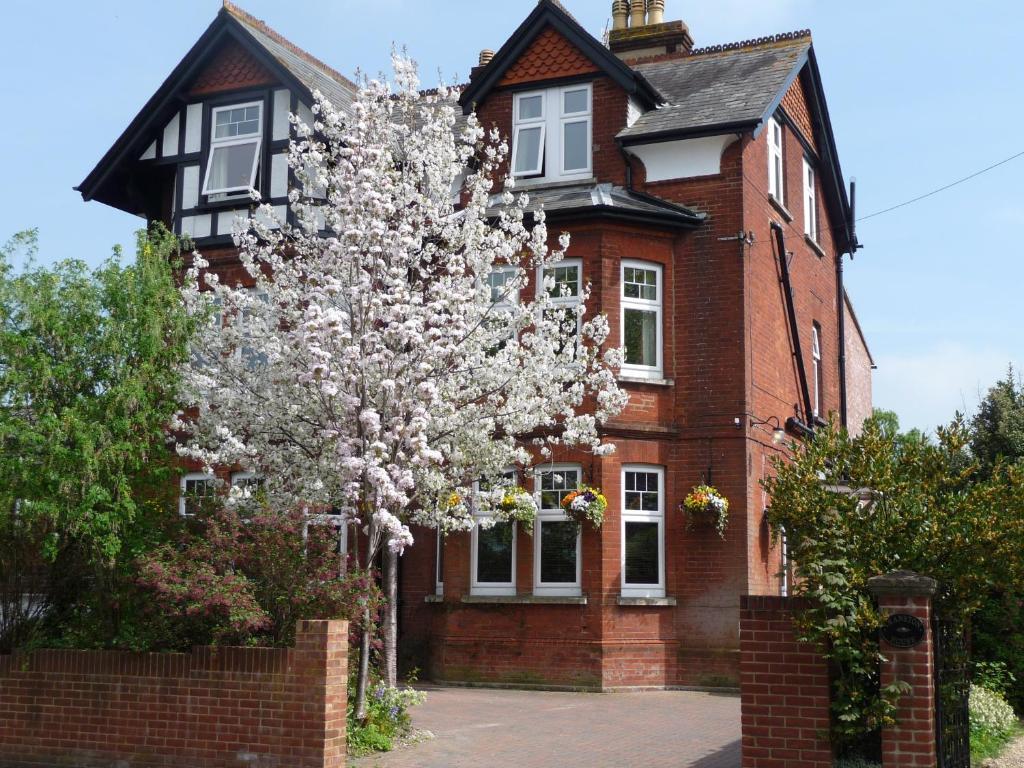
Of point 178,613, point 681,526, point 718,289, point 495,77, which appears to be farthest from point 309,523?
point 495,77

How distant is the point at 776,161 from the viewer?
67.2 feet

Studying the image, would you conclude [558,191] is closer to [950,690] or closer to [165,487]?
[165,487]

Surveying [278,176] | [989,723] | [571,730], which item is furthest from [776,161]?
[989,723]

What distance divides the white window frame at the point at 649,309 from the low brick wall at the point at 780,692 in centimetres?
930

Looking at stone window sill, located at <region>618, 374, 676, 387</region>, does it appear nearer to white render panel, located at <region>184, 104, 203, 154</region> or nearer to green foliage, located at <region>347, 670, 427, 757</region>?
green foliage, located at <region>347, 670, 427, 757</region>

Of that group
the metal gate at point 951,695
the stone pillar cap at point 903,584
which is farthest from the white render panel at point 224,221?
the stone pillar cap at point 903,584

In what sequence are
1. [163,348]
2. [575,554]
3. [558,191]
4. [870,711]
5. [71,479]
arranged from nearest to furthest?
[870,711], [71,479], [163,348], [575,554], [558,191]

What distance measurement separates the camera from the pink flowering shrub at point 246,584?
10.2m

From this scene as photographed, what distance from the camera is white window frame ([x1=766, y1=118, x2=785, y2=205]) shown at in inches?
787

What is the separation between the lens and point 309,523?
38.0 feet

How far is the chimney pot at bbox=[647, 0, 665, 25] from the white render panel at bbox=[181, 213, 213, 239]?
31.7ft

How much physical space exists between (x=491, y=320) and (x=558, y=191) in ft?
17.7

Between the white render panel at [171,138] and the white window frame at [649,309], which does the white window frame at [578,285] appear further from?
the white render panel at [171,138]

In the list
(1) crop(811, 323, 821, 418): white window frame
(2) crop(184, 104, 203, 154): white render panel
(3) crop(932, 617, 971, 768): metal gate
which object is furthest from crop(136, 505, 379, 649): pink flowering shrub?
(1) crop(811, 323, 821, 418): white window frame
